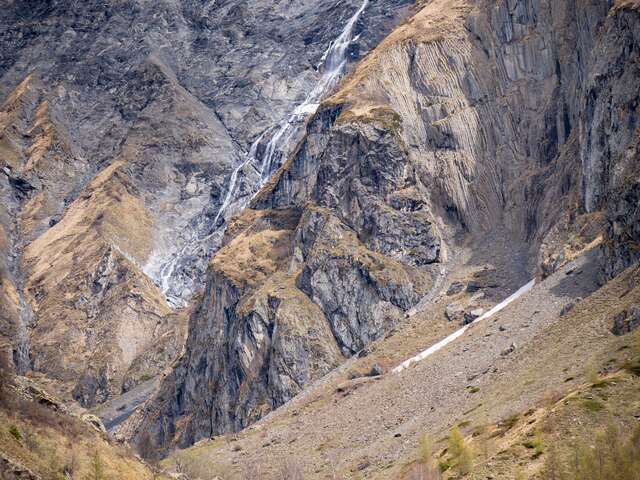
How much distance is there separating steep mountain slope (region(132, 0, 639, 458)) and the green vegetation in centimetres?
5261

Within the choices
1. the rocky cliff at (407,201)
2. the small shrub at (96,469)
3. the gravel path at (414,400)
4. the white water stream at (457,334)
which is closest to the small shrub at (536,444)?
the gravel path at (414,400)

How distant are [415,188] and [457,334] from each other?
3429cm

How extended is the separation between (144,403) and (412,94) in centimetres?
5725

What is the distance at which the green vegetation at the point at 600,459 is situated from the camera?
43219mm

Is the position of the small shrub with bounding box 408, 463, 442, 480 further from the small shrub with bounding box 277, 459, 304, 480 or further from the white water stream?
the white water stream

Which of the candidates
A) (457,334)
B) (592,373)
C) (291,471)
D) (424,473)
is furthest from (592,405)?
(457,334)

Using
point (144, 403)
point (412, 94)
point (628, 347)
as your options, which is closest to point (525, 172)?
point (412, 94)

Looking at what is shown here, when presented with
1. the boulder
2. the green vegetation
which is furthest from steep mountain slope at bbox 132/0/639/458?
the green vegetation

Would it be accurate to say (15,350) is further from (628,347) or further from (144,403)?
(628,347)

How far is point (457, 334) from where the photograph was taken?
100688 mm

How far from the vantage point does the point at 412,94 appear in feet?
462

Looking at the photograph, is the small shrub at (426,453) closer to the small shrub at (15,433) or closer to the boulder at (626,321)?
the boulder at (626,321)

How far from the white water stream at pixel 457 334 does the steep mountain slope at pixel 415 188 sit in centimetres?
352

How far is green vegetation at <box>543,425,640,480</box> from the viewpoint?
142 feet
